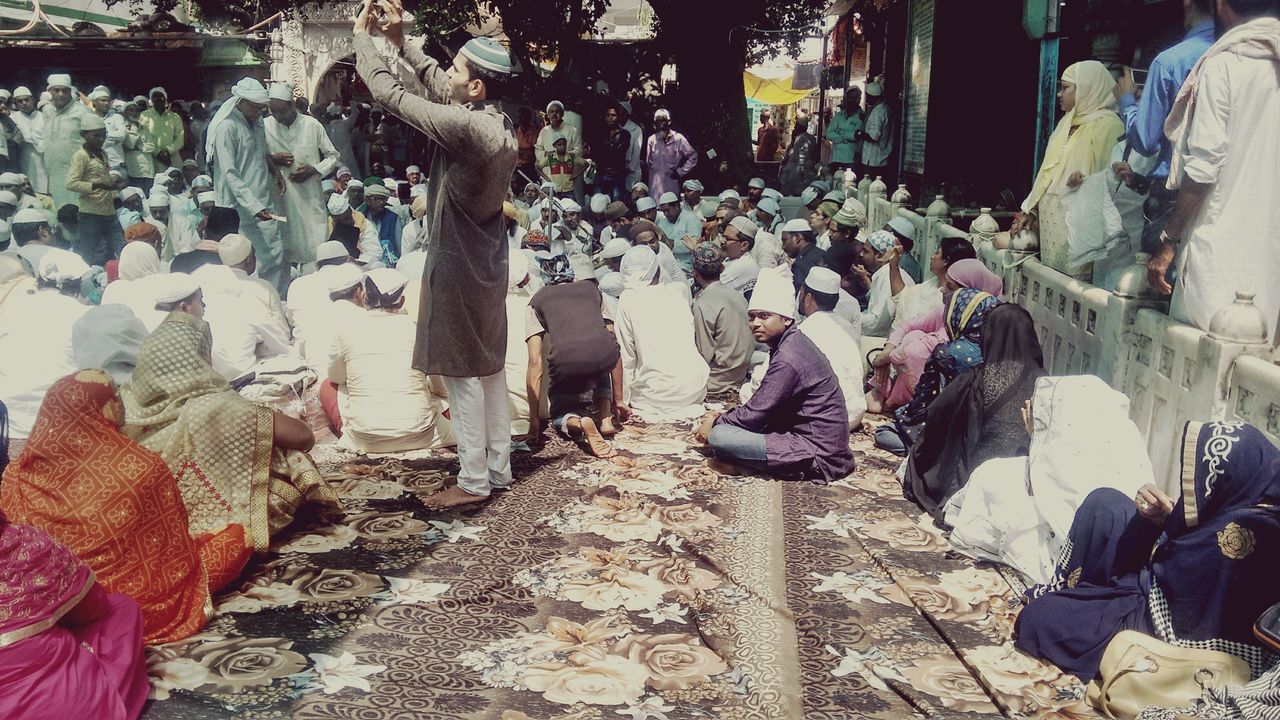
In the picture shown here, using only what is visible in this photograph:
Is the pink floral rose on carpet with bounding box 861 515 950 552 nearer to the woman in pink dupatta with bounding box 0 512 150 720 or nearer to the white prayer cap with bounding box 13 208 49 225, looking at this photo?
the woman in pink dupatta with bounding box 0 512 150 720

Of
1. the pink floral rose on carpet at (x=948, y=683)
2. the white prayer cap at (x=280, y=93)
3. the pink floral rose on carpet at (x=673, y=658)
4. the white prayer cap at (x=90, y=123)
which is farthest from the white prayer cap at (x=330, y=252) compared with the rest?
the white prayer cap at (x=90, y=123)

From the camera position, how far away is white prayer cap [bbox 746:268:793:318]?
498cm

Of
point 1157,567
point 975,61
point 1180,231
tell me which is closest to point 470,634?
point 1157,567

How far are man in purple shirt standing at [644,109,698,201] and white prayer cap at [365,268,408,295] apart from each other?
8436mm

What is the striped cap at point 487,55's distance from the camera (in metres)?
4.40

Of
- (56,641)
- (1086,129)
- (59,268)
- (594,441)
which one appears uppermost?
(1086,129)

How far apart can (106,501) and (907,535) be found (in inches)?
115

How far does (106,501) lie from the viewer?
10.2ft

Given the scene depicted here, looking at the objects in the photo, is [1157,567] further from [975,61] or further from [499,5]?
[499,5]

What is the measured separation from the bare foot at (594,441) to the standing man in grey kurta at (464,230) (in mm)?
712

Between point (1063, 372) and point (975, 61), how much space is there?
6.58m

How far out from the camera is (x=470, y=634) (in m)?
3.39

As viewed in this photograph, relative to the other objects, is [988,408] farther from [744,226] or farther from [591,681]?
[744,226]

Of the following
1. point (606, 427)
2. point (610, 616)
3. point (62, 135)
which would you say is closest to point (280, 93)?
point (62, 135)
